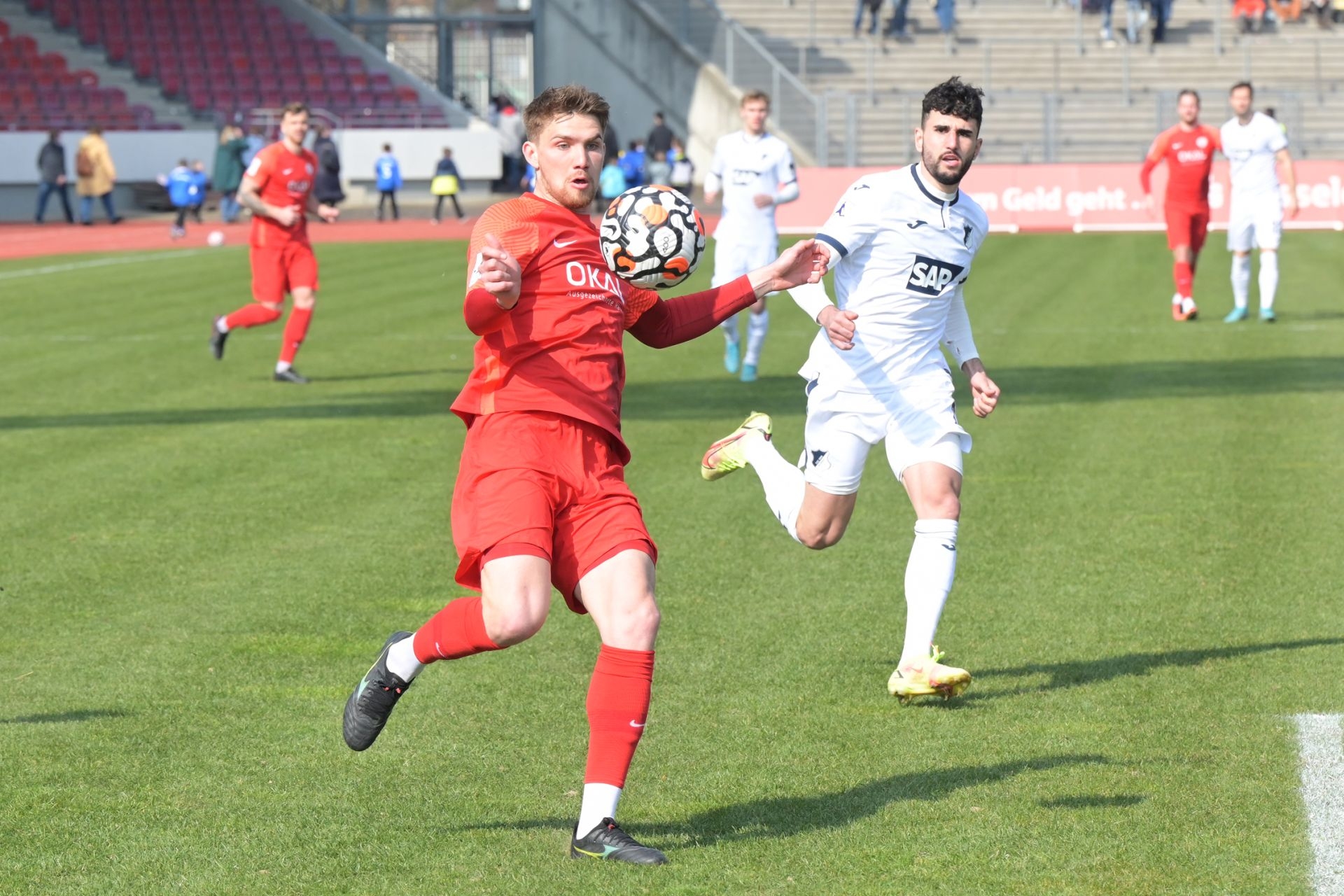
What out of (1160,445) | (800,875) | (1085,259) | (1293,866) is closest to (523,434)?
(800,875)

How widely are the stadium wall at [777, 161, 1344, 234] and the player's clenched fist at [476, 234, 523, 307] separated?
1115 inches

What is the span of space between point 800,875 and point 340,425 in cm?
878

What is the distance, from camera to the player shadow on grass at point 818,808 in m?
5.04

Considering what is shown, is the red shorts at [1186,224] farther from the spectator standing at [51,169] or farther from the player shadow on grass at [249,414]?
the spectator standing at [51,169]

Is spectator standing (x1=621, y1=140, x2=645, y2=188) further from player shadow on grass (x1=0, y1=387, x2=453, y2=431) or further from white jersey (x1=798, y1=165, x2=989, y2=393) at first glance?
white jersey (x1=798, y1=165, x2=989, y2=393)

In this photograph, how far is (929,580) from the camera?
6.38 m

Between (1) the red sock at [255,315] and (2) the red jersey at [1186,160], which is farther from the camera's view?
(2) the red jersey at [1186,160]

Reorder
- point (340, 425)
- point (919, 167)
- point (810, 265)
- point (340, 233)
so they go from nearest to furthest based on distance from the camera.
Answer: point (810, 265), point (919, 167), point (340, 425), point (340, 233)

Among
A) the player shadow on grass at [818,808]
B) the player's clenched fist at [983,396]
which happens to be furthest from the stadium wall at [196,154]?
the player shadow on grass at [818,808]

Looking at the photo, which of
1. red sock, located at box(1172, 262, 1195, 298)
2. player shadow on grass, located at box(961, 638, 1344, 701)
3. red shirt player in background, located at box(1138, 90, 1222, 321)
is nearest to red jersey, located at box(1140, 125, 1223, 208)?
red shirt player in background, located at box(1138, 90, 1222, 321)

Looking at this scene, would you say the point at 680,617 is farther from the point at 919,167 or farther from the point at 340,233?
the point at 340,233

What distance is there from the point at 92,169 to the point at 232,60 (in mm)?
7961

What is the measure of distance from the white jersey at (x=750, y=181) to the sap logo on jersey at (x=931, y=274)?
7972 mm

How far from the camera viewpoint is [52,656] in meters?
6.97
